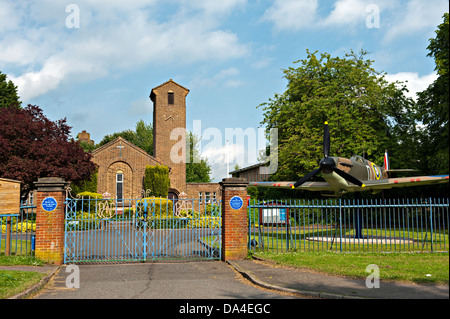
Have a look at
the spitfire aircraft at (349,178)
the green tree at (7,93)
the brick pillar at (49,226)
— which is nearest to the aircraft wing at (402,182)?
the spitfire aircraft at (349,178)

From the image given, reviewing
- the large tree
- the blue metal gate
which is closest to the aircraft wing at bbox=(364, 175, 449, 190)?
the blue metal gate

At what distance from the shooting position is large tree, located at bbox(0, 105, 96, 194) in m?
26.3

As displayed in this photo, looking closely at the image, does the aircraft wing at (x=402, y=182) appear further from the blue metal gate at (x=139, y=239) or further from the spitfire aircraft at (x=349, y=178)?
the blue metal gate at (x=139, y=239)

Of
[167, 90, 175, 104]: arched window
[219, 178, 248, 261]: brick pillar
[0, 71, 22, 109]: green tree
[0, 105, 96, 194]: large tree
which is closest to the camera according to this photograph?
[219, 178, 248, 261]: brick pillar

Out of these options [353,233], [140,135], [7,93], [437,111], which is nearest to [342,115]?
[437,111]

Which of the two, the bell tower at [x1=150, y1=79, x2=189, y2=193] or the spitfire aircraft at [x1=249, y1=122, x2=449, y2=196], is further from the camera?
the bell tower at [x1=150, y1=79, x2=189, y2=193]

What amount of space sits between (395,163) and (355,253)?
1759 centimetres

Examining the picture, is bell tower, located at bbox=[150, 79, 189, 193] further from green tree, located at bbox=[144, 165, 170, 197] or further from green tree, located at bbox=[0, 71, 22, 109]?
green tree, located at bbox=[0, 71, 22, 109]

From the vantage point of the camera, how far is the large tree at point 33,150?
2633cm

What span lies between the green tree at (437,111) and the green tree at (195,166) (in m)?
45.2

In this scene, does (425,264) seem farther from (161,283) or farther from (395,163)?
(395,163)

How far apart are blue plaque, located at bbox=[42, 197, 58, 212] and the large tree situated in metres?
16.2
